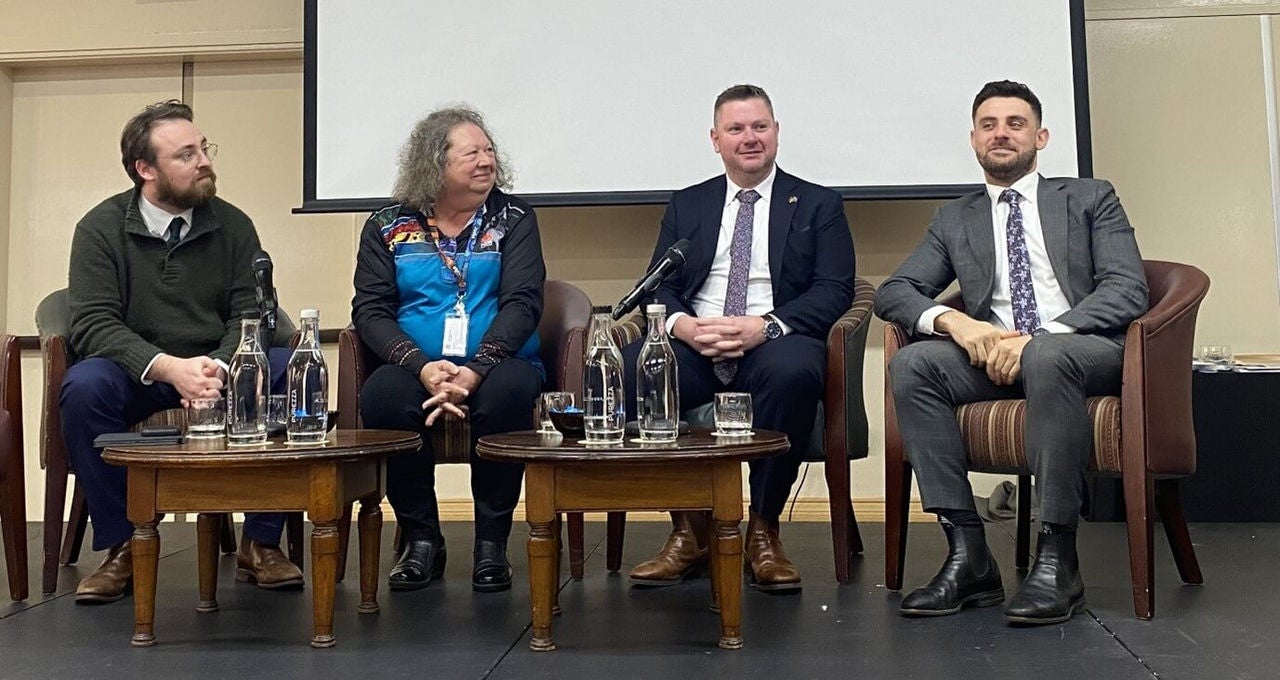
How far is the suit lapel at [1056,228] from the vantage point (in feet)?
8.54

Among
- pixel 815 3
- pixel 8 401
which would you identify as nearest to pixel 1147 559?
pixel 815 3

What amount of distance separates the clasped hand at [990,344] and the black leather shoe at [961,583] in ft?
1.07

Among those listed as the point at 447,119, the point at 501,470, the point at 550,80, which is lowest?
the point at 501,470

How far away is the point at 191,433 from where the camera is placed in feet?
7.66

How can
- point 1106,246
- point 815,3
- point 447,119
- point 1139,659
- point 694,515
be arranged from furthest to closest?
point 815,3, point 447,119, point 694,515, point 1106,246, point 1139,659

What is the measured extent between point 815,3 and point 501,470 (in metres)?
2.01

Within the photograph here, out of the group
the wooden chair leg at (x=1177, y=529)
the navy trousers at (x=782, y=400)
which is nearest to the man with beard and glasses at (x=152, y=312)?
the navy trousers at (x=782, y=400)

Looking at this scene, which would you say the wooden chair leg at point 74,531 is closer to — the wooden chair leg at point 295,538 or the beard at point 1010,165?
the wooden chair leg at point 295,538

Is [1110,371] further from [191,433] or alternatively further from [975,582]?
[191,433]

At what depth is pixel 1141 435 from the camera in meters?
2.22

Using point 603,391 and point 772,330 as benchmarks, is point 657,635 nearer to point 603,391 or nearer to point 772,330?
point 603,391

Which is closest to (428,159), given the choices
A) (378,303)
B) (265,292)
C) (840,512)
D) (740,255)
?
(378,303)

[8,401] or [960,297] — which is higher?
[960,297]

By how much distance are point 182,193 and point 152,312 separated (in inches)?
12.3
